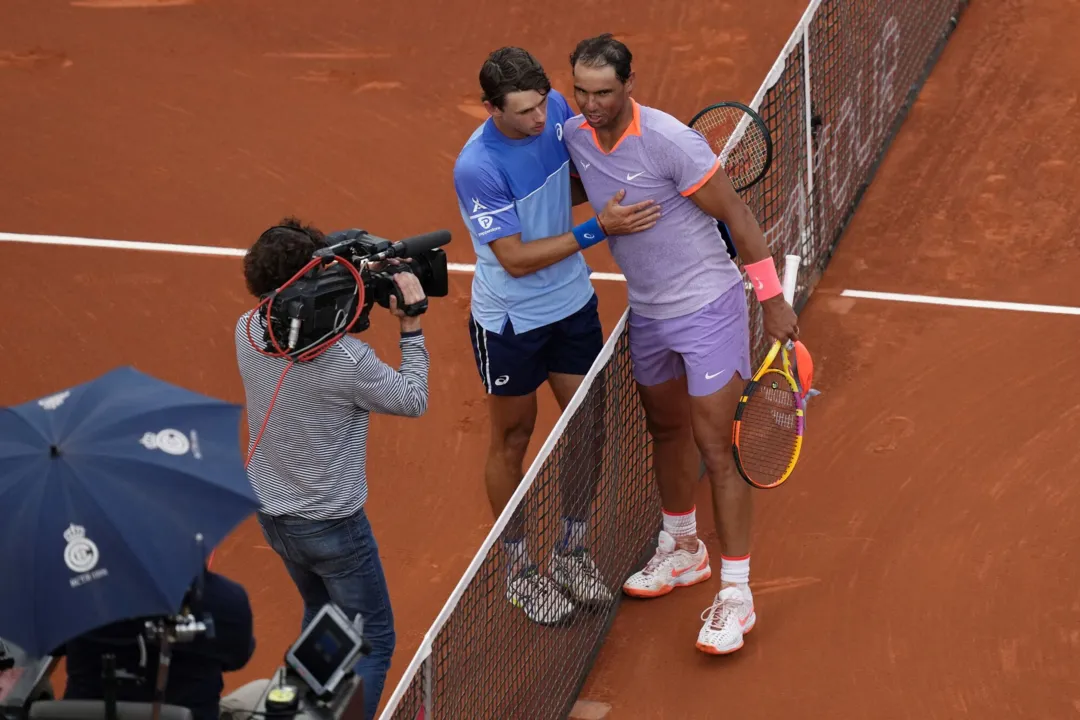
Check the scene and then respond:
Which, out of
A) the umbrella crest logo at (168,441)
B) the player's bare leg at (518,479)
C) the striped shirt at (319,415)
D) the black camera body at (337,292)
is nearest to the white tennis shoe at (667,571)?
the player's bare leg at (518,479)

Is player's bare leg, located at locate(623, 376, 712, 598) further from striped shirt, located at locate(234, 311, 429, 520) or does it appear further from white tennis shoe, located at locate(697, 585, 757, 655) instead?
striped shirt, located at locate(234, 311, 429, 520)

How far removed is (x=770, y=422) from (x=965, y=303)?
2.61 meters

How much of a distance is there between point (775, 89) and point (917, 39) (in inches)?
111

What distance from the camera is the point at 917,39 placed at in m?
9.80

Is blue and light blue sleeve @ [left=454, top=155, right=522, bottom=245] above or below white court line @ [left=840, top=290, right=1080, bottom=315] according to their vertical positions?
above

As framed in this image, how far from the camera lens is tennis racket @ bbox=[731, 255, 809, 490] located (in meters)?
5.72

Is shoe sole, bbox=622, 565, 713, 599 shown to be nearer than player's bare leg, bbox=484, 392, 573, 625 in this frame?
No

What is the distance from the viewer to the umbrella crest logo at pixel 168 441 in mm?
4098

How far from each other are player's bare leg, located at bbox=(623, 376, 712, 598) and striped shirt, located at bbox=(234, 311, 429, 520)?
124 centimetres

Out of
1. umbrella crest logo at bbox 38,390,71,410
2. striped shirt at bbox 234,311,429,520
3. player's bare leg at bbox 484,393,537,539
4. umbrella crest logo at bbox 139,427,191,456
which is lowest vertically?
player's bare leg at bbox 484,393,537,539

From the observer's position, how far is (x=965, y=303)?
8.20 metres

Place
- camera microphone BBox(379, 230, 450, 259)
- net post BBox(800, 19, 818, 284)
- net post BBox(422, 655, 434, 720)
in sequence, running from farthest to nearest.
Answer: net post BBox(800, 19, 818, 284), camera microphone BBox(379, 230, 450, 259), net post BBox(422, 655, 434, 720)

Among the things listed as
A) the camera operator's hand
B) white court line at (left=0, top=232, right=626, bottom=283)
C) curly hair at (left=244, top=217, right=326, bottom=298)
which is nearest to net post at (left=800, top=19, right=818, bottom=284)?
white court line at (left=0, top=232, right=626, bottom=283)

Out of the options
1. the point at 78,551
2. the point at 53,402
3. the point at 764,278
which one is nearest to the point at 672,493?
the point at 764,278
